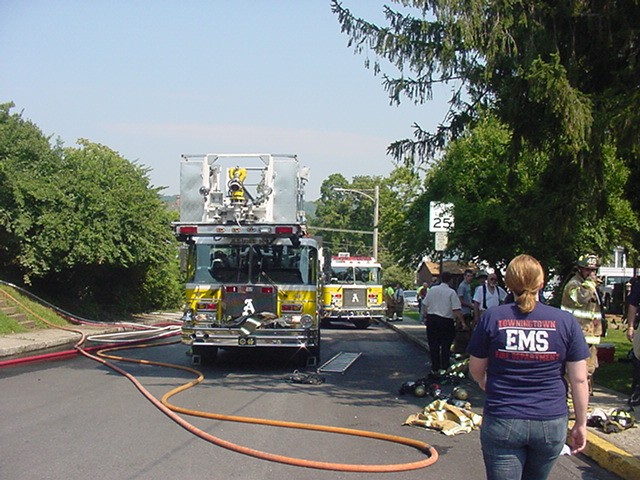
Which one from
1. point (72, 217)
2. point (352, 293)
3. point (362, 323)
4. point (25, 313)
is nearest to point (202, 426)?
point (25, 313)

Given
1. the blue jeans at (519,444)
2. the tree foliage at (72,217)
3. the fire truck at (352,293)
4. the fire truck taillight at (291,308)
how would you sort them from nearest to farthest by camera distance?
the blue jeans at (519,444)
the fire truck taillight at (291,308)
the tree foliage at (72,217)
the fire truck at (352,293)

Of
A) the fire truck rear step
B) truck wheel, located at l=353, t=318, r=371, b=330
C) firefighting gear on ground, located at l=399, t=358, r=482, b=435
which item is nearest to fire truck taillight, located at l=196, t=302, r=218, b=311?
the fire truck rear step

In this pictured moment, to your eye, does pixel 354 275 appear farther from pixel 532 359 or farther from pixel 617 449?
pixel 532 359

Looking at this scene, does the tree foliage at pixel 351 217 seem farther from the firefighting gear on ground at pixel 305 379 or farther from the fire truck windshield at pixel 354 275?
the firefighting gear on ground at pixel 305 379

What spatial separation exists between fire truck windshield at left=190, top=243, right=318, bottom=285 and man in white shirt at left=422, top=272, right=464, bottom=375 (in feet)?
8.64

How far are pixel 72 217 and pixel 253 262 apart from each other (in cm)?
1108

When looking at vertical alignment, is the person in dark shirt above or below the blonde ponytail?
below

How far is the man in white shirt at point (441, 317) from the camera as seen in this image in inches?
485

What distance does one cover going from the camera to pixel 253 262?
14234 mm

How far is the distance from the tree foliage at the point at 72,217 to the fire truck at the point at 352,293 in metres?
6.07

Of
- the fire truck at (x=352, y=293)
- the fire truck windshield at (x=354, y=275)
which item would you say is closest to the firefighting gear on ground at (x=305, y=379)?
the fire truck at (x=352, y=293)

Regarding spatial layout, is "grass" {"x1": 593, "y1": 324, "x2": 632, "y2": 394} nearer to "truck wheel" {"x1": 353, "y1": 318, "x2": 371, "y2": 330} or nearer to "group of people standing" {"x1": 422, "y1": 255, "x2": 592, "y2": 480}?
"group of people standing" {"x1": 422, "y1": 255, "x2": 592, "y2": 480}

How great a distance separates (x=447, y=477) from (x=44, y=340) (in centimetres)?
1372

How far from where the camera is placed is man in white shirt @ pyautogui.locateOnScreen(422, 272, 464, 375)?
12.3 meters
